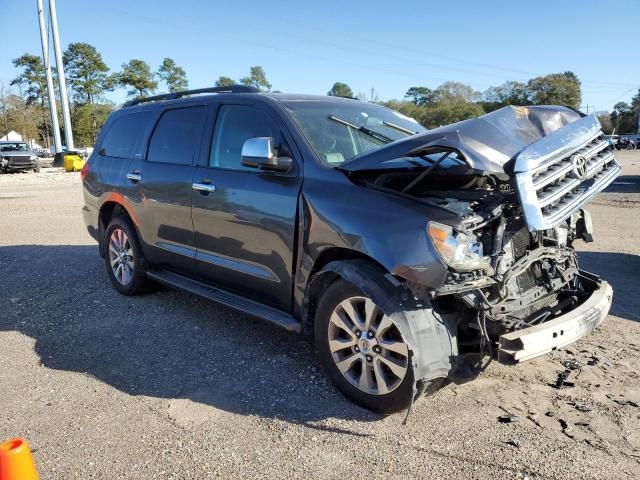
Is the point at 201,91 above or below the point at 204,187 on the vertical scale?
above

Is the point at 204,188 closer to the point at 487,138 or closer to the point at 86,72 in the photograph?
the point at 487,138

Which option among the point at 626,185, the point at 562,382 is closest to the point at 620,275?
the point at 562,382

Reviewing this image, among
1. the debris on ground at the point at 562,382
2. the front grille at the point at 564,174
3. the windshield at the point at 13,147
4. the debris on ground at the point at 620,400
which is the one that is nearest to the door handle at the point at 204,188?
the front grille at the point at 564,174

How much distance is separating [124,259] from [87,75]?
69850 mm

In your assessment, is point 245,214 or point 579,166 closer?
point 579,166

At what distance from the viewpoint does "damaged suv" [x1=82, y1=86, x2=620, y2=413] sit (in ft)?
9.48

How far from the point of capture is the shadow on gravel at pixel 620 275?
4.90m

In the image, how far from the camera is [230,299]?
4.11 meters

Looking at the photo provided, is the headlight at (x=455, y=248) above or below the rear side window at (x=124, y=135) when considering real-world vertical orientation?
below

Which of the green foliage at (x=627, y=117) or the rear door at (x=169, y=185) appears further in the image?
the green foliage at (x=627, y=117)

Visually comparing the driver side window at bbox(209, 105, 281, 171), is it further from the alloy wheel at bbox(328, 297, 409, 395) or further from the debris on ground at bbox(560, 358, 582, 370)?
the debris on ground at bbox(560, 358, 582, 370)

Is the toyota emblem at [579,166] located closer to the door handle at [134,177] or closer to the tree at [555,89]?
the door handle at [134,177]

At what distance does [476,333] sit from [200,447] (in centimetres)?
172

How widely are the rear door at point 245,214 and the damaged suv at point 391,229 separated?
0.01 m
